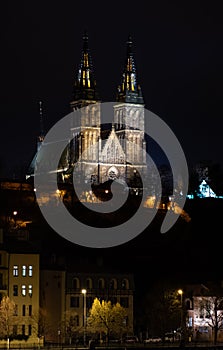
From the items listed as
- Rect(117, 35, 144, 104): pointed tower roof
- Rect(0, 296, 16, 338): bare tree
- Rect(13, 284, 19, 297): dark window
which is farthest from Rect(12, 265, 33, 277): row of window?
Rect(117, 35, 144, 104): pointed tower roof

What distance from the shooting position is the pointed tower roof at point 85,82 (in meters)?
180

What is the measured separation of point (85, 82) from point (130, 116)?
1038 centimetres

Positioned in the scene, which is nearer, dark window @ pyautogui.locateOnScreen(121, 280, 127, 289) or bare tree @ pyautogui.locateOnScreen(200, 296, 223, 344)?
bare tree @ pyautogui.locateOnScreen(200, 296, 223, 344)

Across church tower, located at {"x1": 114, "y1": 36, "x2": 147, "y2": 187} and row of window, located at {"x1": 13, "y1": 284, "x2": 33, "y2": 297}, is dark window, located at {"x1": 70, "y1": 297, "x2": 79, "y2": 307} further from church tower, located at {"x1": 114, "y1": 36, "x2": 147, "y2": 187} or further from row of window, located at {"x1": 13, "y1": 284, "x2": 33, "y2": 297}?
church tower, located at {"x1": 114, "y1": 36, "x2": 147, "y2": 187}

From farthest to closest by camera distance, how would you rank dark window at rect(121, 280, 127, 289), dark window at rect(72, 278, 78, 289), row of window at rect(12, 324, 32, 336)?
1. dark window at rect(121, 280, 127, 289)
2. dark window at rect(72, 278, 78, 289)
3. row of window at rect(12, 324, 32, 336)

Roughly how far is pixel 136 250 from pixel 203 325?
963 inches

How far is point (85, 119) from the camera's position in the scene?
17975 cm

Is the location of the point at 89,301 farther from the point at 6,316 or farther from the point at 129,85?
the point at 129,85

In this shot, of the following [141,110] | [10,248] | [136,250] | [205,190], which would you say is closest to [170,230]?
[136,250]

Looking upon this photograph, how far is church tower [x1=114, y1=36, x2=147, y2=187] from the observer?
184 metres

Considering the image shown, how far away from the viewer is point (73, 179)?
557ft

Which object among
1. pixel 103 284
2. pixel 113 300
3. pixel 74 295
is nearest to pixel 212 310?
pixel 113 300

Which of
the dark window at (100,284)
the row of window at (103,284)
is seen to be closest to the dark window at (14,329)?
the row of window at (103,284)

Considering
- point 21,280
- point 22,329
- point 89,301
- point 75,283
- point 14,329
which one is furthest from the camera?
point 89,301
